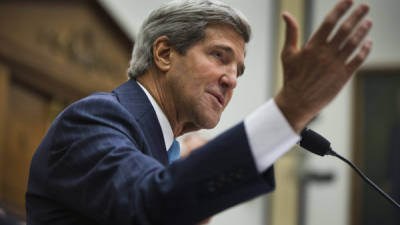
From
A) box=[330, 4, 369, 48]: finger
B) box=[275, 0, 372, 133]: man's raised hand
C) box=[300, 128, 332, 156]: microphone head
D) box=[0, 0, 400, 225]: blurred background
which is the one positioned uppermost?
box=[330, 4, 369, 48]: finger

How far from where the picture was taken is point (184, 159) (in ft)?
2.79

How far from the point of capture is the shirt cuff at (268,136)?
0.84 metres

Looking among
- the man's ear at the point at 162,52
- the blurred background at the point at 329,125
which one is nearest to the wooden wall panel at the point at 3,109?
the blurred background at the point at 329,125

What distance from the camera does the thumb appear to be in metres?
0.82

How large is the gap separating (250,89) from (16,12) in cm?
311

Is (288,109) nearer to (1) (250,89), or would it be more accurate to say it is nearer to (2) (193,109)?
(2) (193,109)

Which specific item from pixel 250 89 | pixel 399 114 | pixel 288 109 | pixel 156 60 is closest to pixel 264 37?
pixel 250 89

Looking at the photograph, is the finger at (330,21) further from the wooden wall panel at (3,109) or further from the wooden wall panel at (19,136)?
the wooden wall panel at (19,136)

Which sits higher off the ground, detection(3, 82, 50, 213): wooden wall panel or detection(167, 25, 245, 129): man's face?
detection(167, 25, 245, 129): man's face

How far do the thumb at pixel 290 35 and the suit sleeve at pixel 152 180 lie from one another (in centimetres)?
16

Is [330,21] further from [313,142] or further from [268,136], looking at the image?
[313,142]

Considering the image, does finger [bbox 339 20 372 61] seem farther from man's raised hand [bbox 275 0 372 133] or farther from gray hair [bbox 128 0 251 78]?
gray hair [bbox 128 0 251 78]

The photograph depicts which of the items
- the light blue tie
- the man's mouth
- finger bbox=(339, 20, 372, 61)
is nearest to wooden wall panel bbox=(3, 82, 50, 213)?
the light blue tie

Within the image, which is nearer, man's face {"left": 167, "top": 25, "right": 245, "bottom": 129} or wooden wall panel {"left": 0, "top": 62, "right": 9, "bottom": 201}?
man's face {"left": 167, "top": 25, "right": 245, "bottom": 129}
